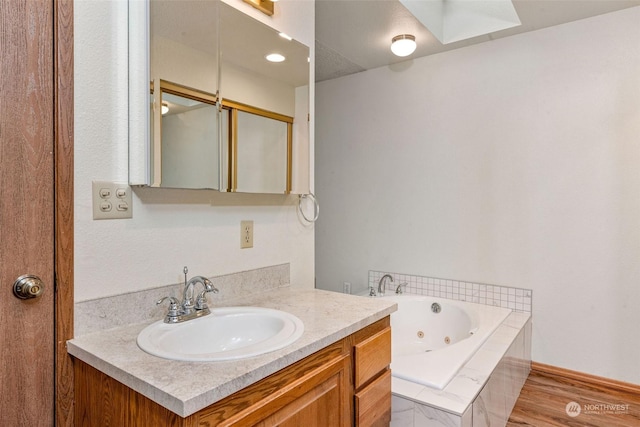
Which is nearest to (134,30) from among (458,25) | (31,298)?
(31,298)

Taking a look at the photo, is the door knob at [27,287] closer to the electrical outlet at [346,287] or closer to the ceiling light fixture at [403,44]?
the ceiling light fixture at [403,44]

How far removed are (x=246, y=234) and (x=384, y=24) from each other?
1.69 metres

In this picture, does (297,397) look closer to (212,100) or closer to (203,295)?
(203,295)

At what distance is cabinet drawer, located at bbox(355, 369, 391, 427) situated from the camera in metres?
1.28

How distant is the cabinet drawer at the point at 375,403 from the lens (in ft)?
4.19

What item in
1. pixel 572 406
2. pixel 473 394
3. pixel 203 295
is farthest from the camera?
pixel 572 406

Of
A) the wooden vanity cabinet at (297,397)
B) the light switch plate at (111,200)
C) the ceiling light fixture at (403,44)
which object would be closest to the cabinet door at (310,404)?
the wooden vanity cabinet at (297,397)

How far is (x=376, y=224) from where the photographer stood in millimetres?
3289

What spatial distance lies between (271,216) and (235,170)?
0.31 m

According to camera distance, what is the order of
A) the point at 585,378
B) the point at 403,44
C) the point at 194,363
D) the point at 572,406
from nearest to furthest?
the point at 194,363, the point at 572,406, the point at 585,378, the point at 403,44

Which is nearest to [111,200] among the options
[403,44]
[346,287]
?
[403,44]

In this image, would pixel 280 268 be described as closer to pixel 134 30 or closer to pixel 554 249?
pixel 134 30

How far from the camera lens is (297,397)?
1.02m

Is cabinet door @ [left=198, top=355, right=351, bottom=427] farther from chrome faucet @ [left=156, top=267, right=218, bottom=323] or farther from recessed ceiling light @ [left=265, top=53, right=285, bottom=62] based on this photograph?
recessed ceiling light @ [left=265, top=53, right=285, bottom=62]
